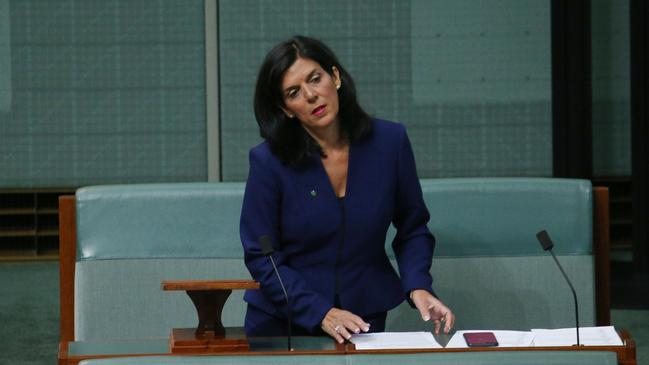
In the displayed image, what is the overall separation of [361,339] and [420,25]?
3520 mm

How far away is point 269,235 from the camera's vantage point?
2396mm

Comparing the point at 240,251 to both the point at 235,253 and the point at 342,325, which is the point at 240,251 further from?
the point at 342,325

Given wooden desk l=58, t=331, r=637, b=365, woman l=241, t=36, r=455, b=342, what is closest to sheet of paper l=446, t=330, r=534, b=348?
wooden desk l=58, t=331, r=637, b=365

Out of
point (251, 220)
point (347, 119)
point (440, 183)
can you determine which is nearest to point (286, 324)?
point (251, 220)

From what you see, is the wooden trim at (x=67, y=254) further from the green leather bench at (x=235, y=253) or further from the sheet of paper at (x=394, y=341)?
the sheet of paper at (x=394, y=341)

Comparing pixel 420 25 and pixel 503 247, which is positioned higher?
pixel 420 25

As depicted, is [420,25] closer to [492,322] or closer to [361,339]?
[492,322]

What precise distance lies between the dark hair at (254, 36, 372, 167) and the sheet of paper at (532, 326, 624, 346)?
0.63 m

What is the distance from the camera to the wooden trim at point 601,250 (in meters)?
3.06

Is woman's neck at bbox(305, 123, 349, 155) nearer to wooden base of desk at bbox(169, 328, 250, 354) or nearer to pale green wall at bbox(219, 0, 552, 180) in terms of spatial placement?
wooden base of desk at bbox(169, 328, 250, 354)

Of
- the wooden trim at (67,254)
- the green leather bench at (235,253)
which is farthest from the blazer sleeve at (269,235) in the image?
the wooden trim at (67,254)

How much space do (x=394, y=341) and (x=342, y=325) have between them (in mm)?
139

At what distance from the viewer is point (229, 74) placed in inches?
215

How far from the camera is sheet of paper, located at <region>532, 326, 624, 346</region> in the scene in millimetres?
1953
